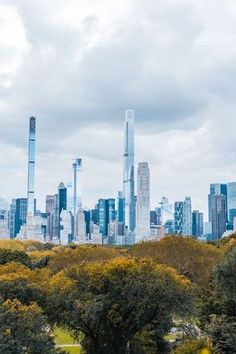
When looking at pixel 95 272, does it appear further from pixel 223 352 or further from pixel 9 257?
pixel 9 257

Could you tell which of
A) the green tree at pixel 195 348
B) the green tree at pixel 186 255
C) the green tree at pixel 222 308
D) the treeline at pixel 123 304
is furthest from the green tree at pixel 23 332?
the green tree at pixel 186 255

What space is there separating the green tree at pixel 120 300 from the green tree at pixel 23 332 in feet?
14.2

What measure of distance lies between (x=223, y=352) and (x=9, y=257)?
127 feet

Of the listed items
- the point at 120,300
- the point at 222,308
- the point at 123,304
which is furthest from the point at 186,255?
the point at 123,304

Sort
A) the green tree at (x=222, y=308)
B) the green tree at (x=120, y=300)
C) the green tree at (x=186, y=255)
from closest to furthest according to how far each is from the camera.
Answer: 1. the green tree at (x=120, y=300)
2. the green tree at (x=222, y=308)
3. the green tree at (x=186, y=255)

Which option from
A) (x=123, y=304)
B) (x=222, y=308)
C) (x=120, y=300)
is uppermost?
(x=120, y=300)

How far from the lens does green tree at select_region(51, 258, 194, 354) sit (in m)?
33.0

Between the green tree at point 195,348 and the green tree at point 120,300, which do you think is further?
the green tree at point 120,300

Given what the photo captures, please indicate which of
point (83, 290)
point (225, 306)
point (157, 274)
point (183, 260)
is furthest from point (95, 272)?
point (183, 260)

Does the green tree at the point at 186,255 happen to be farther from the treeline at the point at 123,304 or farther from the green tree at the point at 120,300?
the green tree at the point at 120,300

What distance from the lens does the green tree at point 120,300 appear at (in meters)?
33.0

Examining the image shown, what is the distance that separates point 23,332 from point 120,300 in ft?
24.9

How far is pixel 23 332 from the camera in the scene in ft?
89.9

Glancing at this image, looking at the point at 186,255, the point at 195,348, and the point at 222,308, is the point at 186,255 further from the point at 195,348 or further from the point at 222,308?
the point at 195,348
